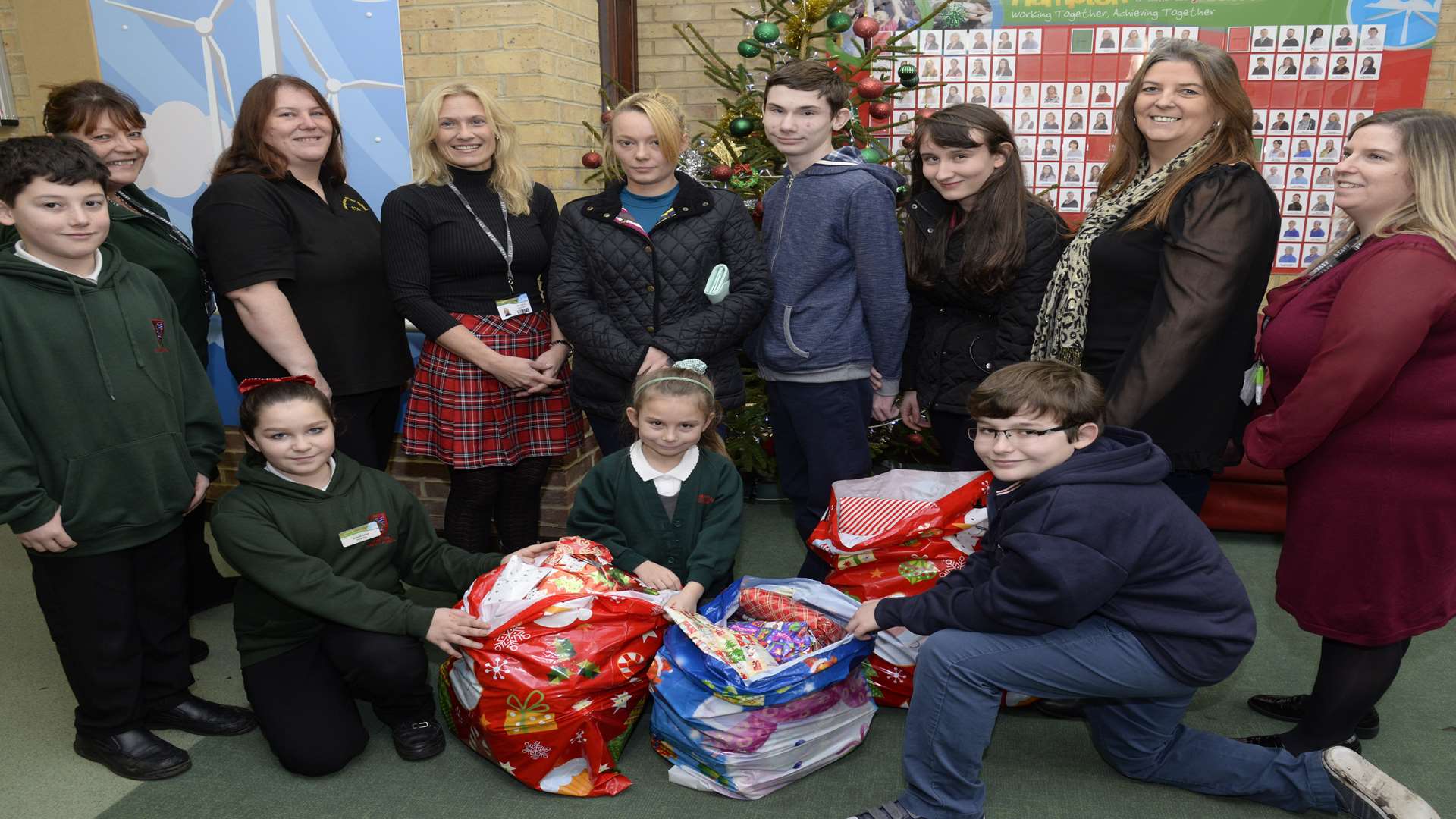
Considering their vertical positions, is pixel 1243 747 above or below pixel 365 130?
below

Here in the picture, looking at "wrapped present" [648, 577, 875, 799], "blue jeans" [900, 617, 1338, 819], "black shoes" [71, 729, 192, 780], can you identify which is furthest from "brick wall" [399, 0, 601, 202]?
"blue jeans" [900, 617, 1338, 819]

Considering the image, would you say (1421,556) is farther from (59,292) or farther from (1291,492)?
(59,292)

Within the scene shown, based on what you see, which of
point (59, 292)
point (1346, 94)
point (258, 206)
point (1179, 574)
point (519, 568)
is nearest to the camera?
point (1179, 574)

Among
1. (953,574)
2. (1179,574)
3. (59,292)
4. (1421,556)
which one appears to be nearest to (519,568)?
(953,574)

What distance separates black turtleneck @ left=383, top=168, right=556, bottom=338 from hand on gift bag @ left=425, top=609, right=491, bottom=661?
854mm

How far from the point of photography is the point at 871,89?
3445mm

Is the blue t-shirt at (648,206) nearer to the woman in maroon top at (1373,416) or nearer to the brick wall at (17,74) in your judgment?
the woman in maroon top at (1373,416)

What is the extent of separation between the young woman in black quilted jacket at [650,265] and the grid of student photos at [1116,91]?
1.94 m

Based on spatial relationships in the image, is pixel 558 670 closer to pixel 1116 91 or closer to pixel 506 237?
pixel 506 237

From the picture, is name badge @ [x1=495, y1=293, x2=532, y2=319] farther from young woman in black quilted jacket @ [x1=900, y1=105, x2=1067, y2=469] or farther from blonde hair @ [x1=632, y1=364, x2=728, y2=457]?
young woman in black quilted jacket @ [x1=900, y1=105, x2=1067, y2=469]

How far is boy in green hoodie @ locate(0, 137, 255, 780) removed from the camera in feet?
6.46

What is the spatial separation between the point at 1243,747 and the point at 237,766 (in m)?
2.35

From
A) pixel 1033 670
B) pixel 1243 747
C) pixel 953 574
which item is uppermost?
pixel 953 574

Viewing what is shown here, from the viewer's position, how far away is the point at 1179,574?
1875mm
